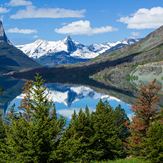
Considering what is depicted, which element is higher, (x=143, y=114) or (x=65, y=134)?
(x=65, y=134)

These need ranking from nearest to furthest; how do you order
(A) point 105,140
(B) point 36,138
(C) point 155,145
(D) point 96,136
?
1. (B) point 36,138
2. (C) point 155,145
3. (D) point 96,136
4. (A) point 105,140

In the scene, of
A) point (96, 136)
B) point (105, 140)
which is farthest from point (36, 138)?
point (105, 140)

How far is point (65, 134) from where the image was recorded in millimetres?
32875

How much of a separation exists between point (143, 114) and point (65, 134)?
24.9m

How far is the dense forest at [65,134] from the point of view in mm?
30359

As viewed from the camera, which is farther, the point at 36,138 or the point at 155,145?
the point at 155,145

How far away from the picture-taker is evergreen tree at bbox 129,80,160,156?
183 ft

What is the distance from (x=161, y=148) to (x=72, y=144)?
9.25 m

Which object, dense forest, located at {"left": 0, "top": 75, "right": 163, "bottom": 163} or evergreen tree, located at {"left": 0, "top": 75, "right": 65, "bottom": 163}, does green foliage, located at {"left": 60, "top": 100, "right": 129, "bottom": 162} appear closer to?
dense forest, located at {"left": 0, "top": 75, "right": 163, "bottom": 163}

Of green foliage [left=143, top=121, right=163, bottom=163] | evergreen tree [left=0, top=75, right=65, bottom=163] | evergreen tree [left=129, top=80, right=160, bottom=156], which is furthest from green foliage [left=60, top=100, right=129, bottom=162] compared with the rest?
evergreen tree [left=0, top=75, right=65, bottom=163]

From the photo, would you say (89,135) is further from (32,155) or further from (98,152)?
(32,155)

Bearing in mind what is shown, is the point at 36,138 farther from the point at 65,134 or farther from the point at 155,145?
the point at 155,145

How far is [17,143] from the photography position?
30984 millimetres

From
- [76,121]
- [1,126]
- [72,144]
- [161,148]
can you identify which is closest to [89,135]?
[76,121]
